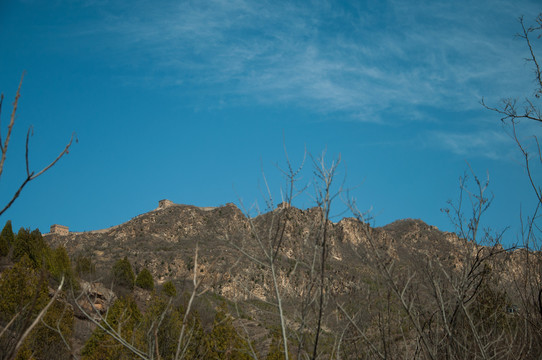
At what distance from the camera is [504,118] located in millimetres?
4766

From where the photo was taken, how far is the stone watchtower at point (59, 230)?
74.4 metres

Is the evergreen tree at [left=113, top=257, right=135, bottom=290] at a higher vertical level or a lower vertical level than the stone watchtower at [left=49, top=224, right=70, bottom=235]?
lower

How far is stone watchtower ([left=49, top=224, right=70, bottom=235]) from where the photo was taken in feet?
244

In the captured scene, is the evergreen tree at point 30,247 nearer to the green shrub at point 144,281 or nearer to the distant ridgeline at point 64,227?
the green shrub at point 144,281

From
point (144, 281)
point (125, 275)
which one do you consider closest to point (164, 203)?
point (144, 281)

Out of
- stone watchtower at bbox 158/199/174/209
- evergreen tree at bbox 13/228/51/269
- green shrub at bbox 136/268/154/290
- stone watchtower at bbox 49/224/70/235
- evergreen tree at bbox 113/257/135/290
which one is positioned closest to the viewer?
evergreen tree at bbox 13/228/51/269

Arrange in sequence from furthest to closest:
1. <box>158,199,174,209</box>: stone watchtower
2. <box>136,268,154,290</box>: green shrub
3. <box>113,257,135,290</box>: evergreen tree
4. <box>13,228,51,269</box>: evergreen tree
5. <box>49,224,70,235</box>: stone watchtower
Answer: <box>158,199,174,209</box>: stone watchtower, <box>49,224,70,235</box>: stone watchtower, <box>136,268,154,290</box>: green shrub, <box>113,257,135,290</box>: evergreen tree, <box>13,228,51,269</box>: evergreen tree

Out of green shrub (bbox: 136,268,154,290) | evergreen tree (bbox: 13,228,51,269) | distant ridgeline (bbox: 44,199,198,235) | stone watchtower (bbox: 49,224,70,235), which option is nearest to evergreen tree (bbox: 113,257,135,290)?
green shrub (bbox: 136,268,154,290)

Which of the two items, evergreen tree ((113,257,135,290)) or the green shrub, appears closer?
evergreen tree ((113,257,135,290))

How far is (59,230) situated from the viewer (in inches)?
2948

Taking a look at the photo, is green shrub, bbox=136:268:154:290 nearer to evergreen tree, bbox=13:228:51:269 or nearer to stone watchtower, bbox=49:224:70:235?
evergreen tree, bbox=13:228:51:269

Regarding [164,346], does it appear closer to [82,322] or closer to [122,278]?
[82,322]

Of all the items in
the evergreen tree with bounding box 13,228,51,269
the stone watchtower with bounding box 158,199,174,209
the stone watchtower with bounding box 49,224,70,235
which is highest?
the stone watchtower with bounding box 158,199,174,209

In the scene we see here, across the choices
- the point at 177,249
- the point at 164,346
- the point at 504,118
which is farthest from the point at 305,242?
the point at 177,249
